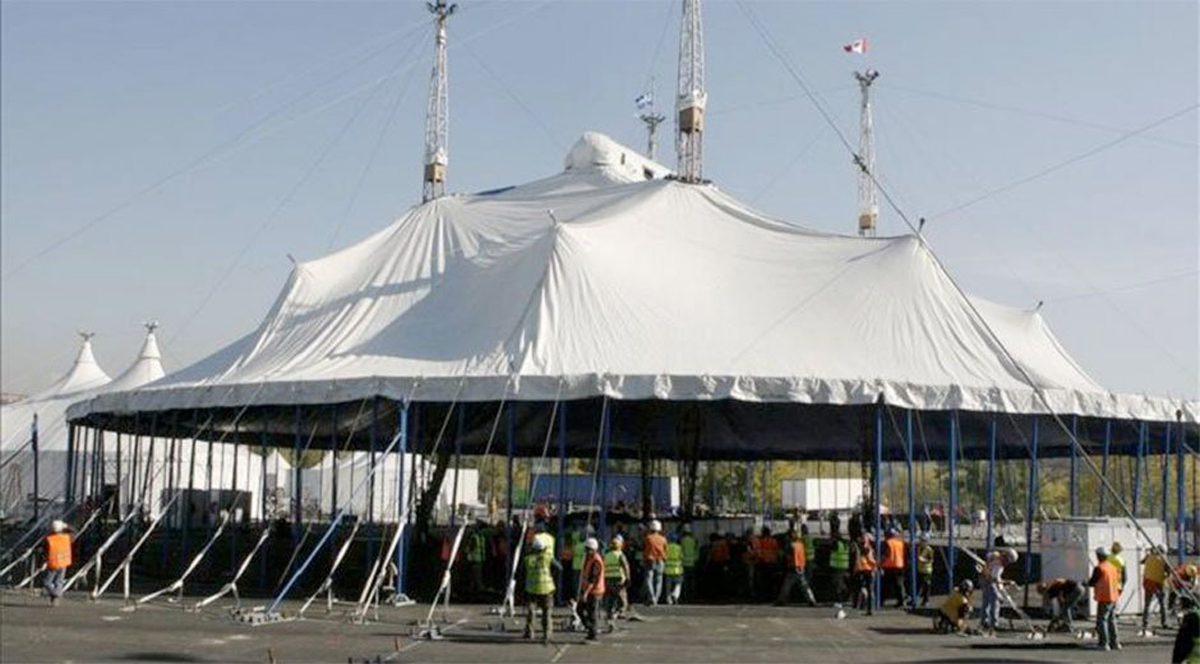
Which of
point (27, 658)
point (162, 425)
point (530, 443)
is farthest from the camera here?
point (530, 443)

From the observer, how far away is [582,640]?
1716 cm

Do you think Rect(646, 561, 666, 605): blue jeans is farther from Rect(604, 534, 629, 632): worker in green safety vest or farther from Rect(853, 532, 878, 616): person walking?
Rect(853, 532, 878, 616): person walking

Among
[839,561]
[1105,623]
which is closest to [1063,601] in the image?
[1105,623]

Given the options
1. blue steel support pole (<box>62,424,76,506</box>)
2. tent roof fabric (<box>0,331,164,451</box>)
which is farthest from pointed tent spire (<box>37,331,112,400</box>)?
blue steel support pole (<box>62,424,76,506</box>)

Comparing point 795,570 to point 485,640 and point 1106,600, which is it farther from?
point 485,640

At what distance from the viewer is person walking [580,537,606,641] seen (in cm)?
1691

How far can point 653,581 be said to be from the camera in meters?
21.2

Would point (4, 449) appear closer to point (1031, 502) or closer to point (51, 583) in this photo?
point (51, 583)

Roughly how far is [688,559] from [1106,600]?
7.84 m

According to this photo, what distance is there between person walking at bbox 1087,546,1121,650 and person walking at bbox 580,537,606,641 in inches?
260

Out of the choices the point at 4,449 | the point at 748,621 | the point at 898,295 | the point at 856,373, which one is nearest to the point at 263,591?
the point at 748,621

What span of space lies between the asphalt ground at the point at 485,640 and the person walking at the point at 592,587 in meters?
0.31

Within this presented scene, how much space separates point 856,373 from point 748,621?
5.17 meters

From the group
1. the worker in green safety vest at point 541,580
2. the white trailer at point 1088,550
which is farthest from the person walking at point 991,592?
the worker in green safety vest at point 541,580
